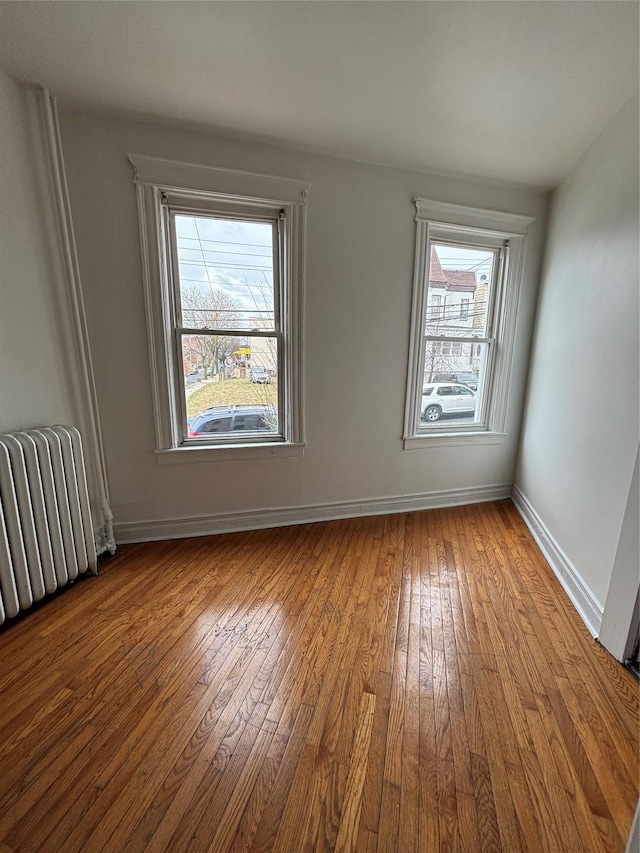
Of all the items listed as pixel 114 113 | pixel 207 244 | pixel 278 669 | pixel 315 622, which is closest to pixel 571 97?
pixel 207 244

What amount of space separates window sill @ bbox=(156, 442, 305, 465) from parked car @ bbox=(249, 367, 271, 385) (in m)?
0.48

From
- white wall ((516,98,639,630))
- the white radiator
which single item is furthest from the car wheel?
the white radiator

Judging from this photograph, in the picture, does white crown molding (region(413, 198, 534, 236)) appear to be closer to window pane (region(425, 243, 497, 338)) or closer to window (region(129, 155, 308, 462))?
window pane (region(425, 243, 497, 338))

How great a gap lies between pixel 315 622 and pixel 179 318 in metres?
2.05

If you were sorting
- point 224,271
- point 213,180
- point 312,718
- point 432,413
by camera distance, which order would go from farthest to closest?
point 432,413, point 224,271, point 213,180, point 312,718

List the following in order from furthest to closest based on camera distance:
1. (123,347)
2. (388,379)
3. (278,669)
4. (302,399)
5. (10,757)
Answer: (388,379), (302,399), (123,347), (278,669), (10,757)

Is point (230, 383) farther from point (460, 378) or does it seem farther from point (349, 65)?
point (460, 378)

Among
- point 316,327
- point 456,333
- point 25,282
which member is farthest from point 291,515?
point 25,282

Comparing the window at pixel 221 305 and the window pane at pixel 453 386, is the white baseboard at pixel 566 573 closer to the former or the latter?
the window pane at pixel 453 386

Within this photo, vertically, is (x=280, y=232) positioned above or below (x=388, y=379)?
above

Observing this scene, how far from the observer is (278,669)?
1.46 metres

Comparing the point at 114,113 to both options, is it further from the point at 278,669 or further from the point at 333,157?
the point at 278,669

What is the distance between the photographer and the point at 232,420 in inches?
99.6

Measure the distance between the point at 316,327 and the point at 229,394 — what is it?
2.65 ft
